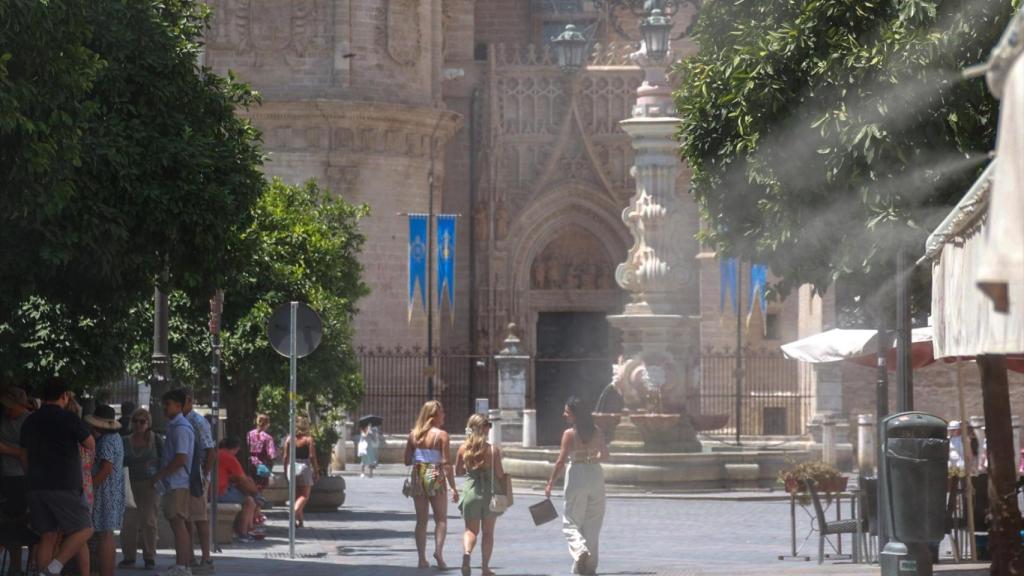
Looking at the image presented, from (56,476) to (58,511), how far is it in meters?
0.22

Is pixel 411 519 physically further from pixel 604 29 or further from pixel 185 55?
pixel 604 29

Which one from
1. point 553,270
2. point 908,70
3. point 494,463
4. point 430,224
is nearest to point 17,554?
point 494,463

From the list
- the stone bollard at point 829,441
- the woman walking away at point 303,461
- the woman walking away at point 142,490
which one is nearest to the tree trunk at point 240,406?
the woman walking away at point 303,461

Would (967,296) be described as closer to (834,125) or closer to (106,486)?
(834,125)

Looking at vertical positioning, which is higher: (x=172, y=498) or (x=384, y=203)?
(x=384, y=203)

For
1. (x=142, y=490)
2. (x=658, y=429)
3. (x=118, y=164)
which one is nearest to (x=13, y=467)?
(x=118, y=164)

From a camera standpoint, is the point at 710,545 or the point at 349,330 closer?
the point at 710,545

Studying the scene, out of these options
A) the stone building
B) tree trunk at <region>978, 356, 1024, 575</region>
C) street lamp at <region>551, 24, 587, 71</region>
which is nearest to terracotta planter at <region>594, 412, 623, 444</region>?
street lamp at <region>551, 24, 587, 71</region>

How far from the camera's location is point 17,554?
13531mm

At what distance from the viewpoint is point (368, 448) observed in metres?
36.8

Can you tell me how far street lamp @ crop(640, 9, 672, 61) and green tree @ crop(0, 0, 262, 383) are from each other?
1049 cm

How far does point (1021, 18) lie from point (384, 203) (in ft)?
121

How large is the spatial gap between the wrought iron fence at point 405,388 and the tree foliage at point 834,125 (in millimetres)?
24925

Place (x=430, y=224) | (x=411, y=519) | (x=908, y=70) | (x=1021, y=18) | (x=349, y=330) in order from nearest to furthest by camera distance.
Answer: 1. (x=1021, y=18)
2. (x=908, y=70)
3. (x=411, y=519)
4. (x=349, y=330)
5. (x=430, y=224)
